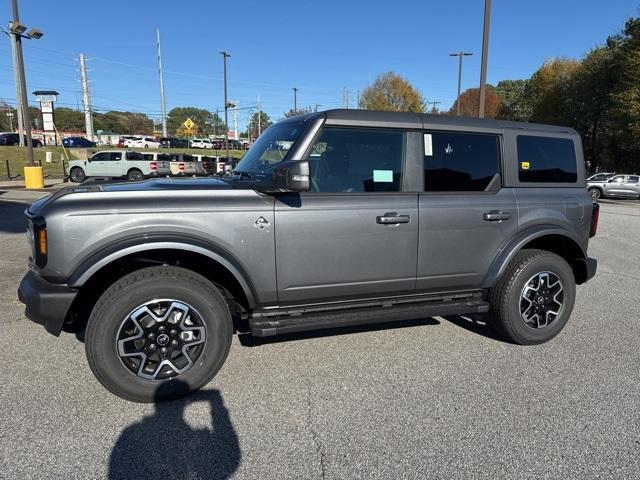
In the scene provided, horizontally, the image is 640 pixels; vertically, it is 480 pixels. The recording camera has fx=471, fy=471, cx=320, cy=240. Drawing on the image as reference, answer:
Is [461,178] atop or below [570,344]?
atop

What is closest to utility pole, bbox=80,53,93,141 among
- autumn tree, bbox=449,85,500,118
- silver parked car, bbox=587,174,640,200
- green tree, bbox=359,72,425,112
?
green tree, bbox=359,72,425,112

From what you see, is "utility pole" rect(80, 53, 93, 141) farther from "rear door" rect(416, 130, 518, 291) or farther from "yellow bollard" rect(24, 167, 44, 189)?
"rear door" rect(416, 130, 518, 291)

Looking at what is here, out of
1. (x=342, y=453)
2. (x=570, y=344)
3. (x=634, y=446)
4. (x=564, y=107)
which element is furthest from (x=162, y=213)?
(x=564, y=107)

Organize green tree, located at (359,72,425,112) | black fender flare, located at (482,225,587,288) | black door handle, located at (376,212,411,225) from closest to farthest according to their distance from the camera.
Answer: black door handle, located at (376,212,411,225) < black fender flare, located at (482,225,587,288) < green tree, located at (359,72,425,112)

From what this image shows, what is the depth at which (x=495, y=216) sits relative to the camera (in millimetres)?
3916

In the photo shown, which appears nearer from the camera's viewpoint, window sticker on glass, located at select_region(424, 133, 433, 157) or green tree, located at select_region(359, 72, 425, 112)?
window sticker on glass, located at select_region(424, 133, 433, 157)

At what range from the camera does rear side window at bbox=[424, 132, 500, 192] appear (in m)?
3.80

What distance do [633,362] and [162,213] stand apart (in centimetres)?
389

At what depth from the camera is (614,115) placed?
2977 centimetres

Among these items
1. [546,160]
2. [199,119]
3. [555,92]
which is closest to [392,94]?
[555,92]

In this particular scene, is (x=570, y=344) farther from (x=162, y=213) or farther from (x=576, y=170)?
(x=162, y=213)

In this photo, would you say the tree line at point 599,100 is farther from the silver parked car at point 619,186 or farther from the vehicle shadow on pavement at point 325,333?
the vehicle shadow on pavement at point 325,333

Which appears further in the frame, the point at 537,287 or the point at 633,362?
the point at 537,287

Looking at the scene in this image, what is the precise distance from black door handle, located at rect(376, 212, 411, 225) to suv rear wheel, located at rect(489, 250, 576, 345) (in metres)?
1.17
